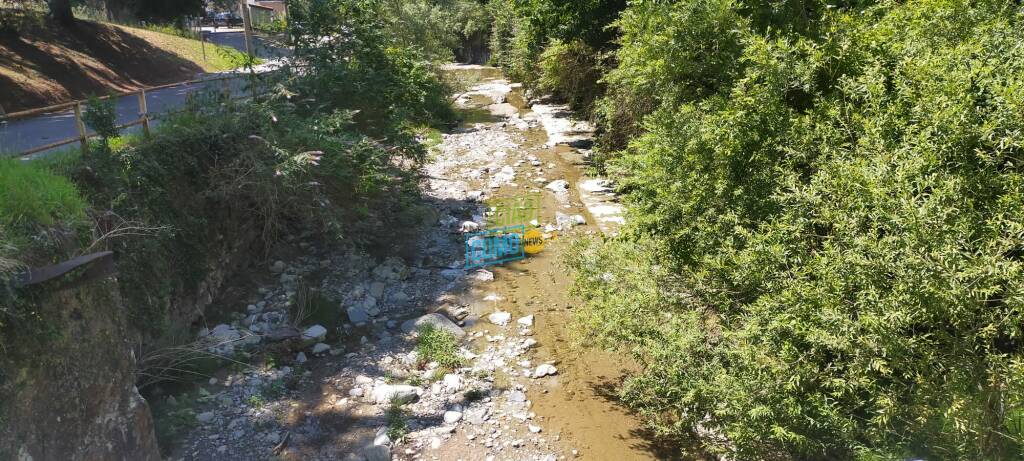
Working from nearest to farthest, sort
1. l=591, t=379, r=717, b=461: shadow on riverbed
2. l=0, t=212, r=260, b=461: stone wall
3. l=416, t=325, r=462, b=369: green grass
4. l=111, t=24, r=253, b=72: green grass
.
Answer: l=0, t=212, r=260, b=461: stone wall < l=591, t=379, r=717, b=461: shadow on riverbed < l=416, t=325, r=462, b=369: green grass < l=111, t=24, r=253, b=72: green grass

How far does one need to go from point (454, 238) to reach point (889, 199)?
24.9 ft

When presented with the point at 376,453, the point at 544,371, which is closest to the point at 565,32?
the point at 544,371

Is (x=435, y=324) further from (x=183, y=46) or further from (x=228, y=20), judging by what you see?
(x=228, y=20)

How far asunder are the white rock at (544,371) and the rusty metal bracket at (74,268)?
417cm

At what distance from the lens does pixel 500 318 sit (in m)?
8.03

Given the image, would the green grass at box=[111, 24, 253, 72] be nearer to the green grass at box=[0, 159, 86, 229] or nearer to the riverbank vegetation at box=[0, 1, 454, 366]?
the riverbank vegetation at box=[0, 1, 454, 366]

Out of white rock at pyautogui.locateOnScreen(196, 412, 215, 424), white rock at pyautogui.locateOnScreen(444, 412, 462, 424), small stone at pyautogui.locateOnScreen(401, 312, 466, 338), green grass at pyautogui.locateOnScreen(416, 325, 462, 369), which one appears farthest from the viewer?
small stone at pyautogui.locateOnScreen(401, 312, 466, 338)

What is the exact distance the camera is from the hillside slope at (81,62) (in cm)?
1406

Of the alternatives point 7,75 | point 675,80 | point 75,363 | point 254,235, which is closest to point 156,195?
point 254,235

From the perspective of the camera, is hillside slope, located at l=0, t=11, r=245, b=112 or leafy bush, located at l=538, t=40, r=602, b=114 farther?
leafy bush, located at l=538, t=40, r=602, b=114

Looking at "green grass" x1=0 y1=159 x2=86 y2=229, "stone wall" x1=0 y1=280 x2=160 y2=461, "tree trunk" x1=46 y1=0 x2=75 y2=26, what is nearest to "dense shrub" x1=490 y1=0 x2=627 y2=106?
"green grass" x1=0 y1=159 x2=86 y2=229

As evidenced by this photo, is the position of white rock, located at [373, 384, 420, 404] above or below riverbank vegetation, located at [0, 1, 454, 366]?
below

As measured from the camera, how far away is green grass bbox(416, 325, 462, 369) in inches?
275

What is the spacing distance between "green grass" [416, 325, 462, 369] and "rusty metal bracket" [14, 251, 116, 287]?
334cm
